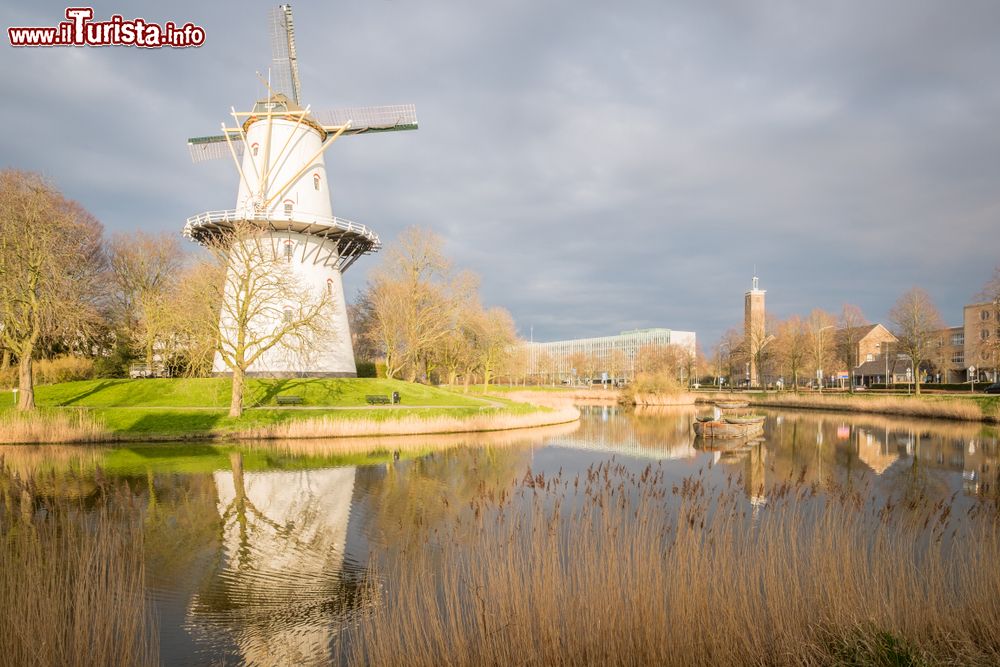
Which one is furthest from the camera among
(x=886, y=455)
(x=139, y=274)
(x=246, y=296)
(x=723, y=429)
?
(x=139, y=274)

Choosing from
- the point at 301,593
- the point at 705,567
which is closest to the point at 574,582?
the point at 705,567

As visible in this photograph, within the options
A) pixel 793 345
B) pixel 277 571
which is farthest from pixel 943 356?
pixel 277 571

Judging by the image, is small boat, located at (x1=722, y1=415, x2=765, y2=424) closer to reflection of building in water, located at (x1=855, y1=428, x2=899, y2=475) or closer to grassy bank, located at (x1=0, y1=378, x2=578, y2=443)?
reflection of building in water, located at (x1=855, y1=428, x2=899, y2=475)

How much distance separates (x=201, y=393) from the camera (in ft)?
103

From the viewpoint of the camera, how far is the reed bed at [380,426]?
24094 mm

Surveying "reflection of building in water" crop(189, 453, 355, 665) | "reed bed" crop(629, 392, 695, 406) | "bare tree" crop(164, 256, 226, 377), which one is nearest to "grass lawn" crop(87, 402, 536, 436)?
"bare tree" crop(164, 256, 226, 377)

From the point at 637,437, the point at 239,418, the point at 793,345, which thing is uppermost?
the point at 793,345

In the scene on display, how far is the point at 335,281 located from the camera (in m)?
37.3

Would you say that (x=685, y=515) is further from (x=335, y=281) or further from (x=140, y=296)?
(x=140, y=296)

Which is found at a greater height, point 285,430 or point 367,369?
point 367,369

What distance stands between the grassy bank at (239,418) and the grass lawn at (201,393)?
5cm

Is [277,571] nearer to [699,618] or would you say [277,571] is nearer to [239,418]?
[699,618]

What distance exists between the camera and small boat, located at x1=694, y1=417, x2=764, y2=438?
27.9m

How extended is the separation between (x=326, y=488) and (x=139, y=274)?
36.9m
